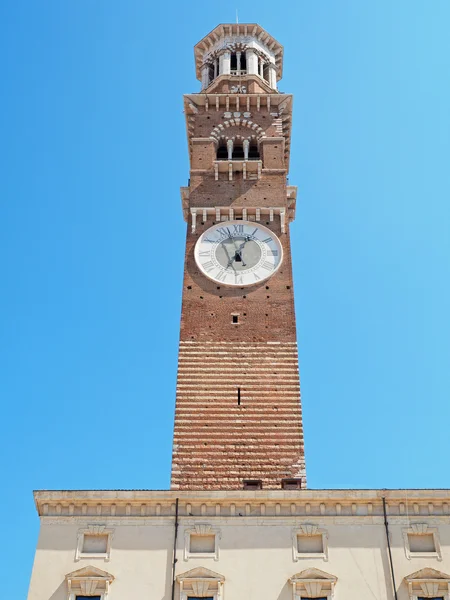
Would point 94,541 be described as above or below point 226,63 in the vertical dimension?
below

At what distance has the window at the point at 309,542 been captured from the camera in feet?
78.2

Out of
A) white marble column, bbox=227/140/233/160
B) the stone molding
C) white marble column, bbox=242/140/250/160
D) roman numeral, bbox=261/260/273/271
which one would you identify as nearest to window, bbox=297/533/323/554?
the stone molding

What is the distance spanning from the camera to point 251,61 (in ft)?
147

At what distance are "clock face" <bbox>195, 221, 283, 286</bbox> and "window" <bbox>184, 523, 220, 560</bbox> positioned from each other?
13124 mm

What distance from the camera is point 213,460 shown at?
3038 cm

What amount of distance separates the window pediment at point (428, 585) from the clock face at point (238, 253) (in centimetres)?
1506

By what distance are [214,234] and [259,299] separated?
3817 millimetres

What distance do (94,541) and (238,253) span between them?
15371mm

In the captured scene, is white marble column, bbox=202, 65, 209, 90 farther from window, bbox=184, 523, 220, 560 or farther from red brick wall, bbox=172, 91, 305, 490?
window, bbox=184, 523, 220, 560

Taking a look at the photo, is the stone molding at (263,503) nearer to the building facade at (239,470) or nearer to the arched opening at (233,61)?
the building facade at (239,470)

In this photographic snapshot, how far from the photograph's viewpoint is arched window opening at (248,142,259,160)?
40.4m

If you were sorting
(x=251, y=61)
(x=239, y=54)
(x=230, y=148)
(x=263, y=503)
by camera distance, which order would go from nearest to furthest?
(x=263, y=503), (x=230, y=148), (x=251, y=61), (x=239, y=54)

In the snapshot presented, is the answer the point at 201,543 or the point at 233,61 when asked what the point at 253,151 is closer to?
the point at 233,61

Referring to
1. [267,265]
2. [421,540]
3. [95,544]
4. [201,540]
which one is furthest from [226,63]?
[421,540]
